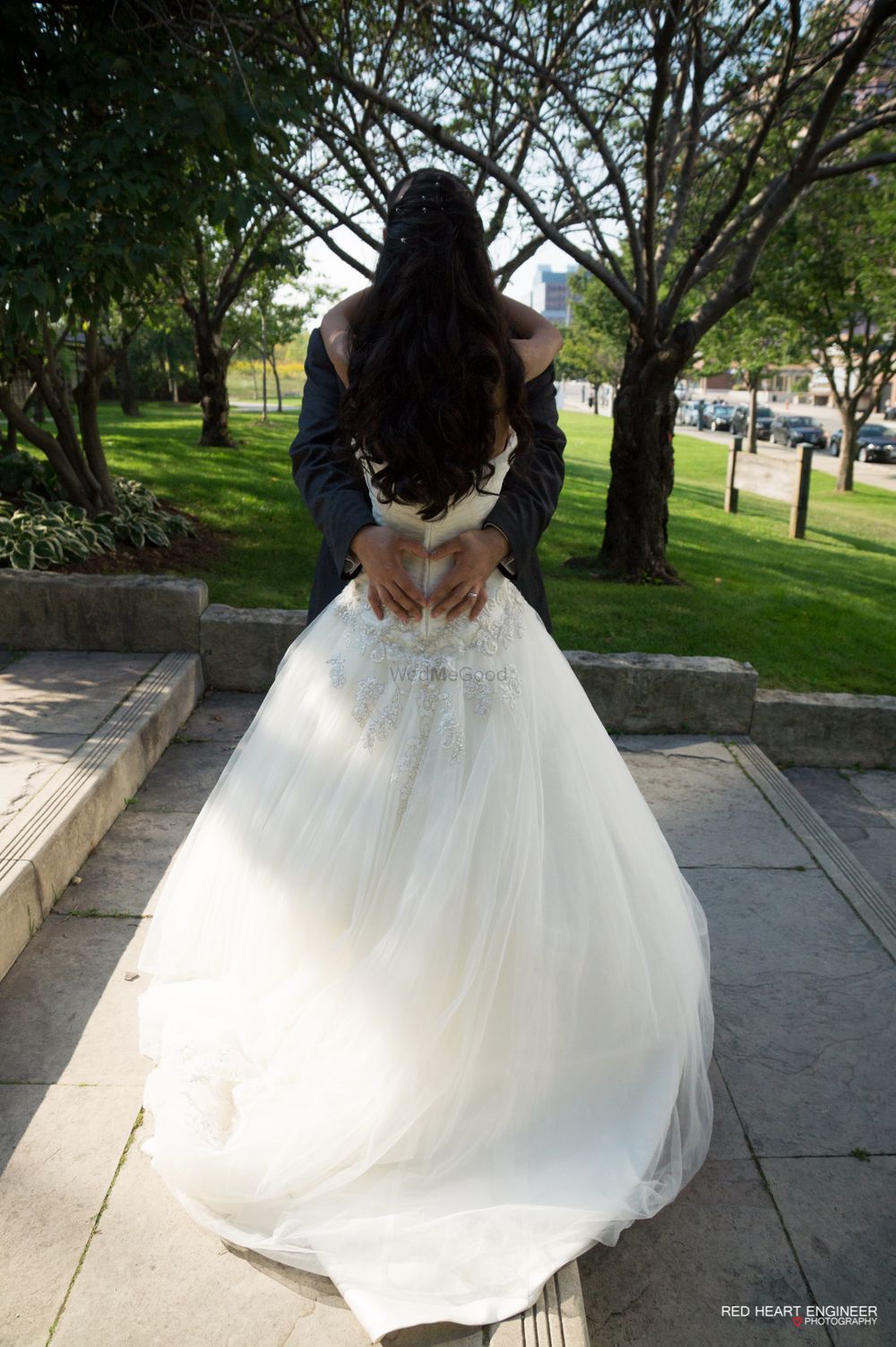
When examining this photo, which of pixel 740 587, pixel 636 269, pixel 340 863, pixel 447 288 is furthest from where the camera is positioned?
pixel 740 587

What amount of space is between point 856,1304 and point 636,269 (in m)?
7.29

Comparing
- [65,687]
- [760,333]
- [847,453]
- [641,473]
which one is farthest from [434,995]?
[847,453]

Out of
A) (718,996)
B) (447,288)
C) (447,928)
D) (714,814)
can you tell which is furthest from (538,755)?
(714,814)

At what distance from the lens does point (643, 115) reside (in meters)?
7.96

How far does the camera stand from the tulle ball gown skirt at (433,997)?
6.56 feet

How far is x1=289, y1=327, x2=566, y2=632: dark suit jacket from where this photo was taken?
232 centimetres

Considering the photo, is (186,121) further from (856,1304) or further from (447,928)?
(856,1304)

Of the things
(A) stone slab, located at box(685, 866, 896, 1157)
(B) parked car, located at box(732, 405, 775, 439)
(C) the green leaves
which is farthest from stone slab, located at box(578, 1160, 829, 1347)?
(B) parked car, located at box(732, 405, 775, 439)

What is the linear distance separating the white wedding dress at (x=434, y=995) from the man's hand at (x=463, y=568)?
0.13ft

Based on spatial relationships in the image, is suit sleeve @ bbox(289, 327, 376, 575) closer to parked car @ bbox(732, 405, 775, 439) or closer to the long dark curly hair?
the long dark curly hair

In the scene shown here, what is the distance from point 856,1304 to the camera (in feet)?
6.84

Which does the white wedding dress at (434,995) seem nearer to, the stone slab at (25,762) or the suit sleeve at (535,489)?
the suit sleeve at (535,489)

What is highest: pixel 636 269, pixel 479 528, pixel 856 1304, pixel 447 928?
pixel 636 269

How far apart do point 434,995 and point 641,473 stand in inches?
260
